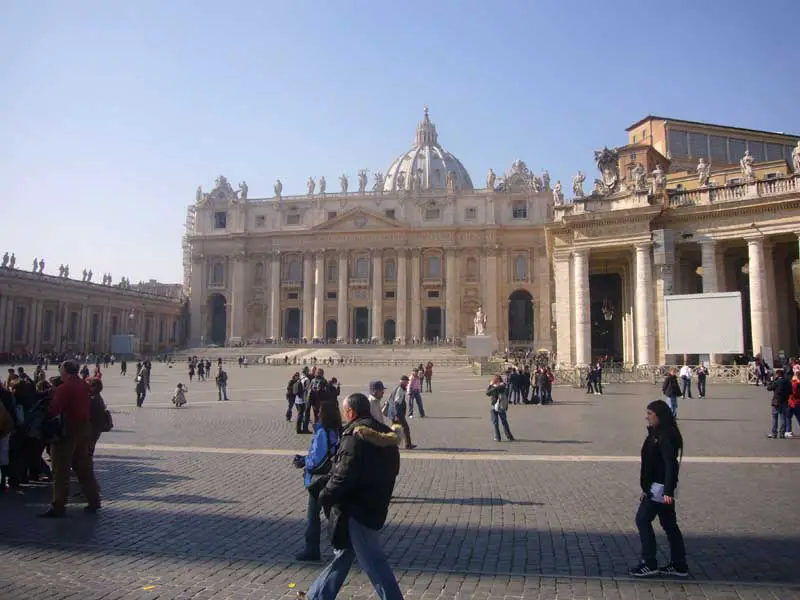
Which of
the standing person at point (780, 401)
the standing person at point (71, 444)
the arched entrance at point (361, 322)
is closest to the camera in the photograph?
the standing person at point (71, 444)

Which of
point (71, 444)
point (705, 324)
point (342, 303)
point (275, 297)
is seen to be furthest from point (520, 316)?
point (71, 444)

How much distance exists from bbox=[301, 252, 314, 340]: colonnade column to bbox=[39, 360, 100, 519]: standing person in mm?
64558

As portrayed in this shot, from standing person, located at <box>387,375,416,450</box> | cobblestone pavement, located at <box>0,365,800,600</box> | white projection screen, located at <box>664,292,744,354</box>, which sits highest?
white projection screen, located at <box>664,292,744,354</box>

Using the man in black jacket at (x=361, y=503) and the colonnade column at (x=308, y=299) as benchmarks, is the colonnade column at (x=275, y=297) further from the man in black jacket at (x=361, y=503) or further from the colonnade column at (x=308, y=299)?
the man in black jacket at (x=361, y=503)

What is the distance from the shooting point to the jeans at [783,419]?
11672mm

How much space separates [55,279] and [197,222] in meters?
24.2

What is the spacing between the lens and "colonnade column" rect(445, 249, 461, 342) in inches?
2685

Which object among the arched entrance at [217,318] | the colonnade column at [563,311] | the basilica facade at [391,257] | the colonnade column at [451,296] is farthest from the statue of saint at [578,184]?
the arched entrance at [217,318]

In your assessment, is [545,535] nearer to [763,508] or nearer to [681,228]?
[763,508]

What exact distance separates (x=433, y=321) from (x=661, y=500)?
66246mm

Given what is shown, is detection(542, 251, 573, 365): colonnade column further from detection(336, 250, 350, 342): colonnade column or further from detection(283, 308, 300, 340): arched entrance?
detection(283, 308, 300, 340): arched entrance

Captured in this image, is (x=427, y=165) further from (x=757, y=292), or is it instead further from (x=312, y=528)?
(x=312, y=528)

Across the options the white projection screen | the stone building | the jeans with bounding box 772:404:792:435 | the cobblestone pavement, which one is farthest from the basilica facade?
the cobblestone pavement

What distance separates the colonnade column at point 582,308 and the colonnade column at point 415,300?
41.7 m
